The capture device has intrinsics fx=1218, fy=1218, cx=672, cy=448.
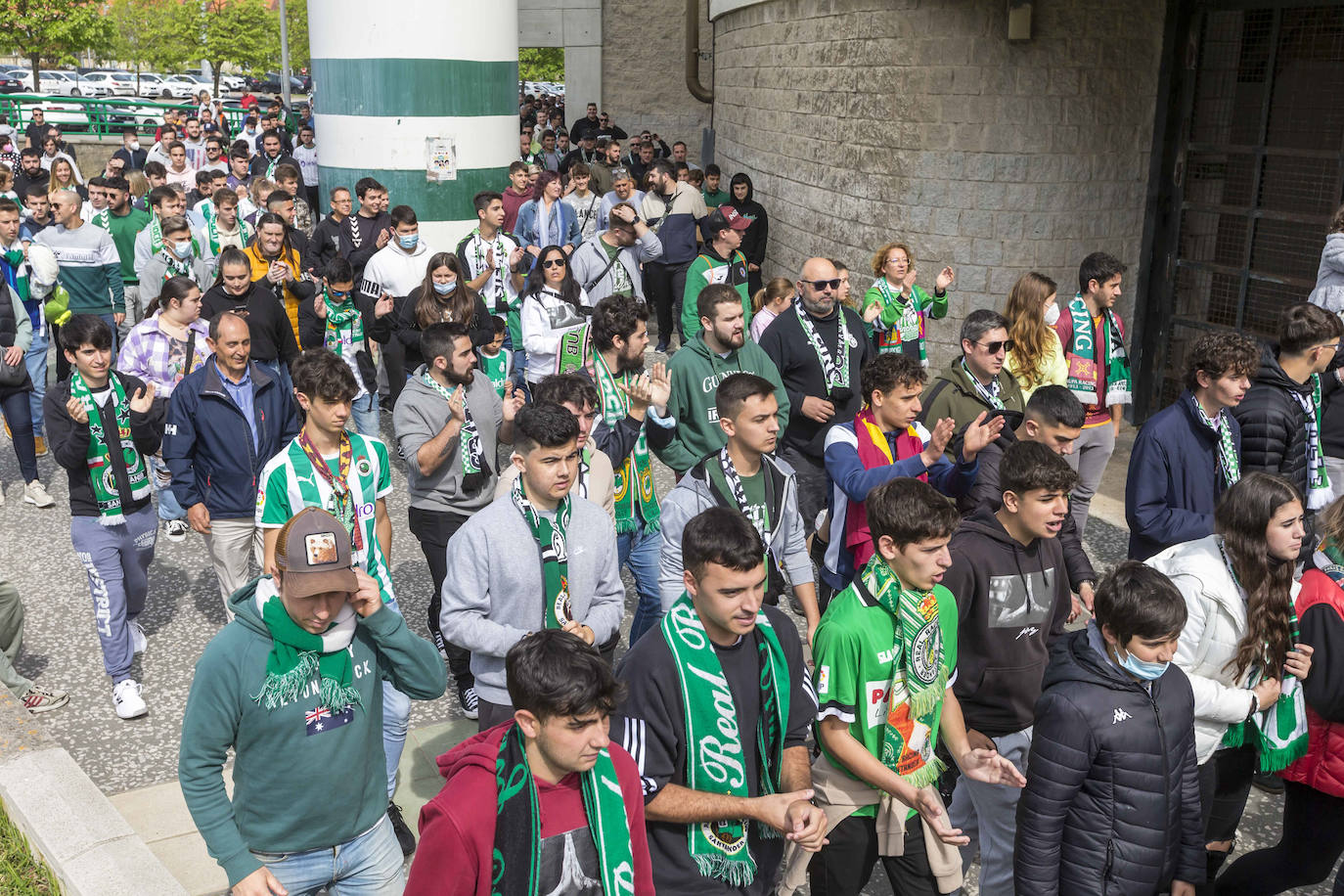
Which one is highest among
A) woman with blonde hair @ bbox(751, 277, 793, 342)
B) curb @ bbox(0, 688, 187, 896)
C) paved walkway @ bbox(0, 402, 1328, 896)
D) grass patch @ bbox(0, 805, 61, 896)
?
woman with blonde hair @ bbox(751, 277, 793, 342)

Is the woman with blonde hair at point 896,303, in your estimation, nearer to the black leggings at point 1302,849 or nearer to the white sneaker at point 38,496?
the black leggings at point 1302,849

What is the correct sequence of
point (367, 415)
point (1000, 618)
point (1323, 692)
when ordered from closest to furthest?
1. point (1323, 692)
2. point (1000, 618)
3. point (367, 415)

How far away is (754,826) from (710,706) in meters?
0.45

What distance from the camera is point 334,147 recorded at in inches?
523

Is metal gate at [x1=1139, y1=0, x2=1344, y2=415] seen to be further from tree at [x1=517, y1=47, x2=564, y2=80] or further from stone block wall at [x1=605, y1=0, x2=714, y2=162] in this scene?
tree at [x1=517, y1=47, x2=564, y2=80]

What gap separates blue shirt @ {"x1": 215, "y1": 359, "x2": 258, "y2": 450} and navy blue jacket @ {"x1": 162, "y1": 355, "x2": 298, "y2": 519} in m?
0.02

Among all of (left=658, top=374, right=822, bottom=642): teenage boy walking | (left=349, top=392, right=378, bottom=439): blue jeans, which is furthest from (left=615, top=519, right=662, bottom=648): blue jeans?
(left=349, top=392, right=378, bottom=439): blue jeans

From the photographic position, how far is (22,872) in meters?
4.71

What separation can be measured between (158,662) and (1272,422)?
19.9 feet

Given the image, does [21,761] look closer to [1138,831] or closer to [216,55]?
[1138,831]

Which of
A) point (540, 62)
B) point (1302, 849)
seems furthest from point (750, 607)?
point (540, 62)

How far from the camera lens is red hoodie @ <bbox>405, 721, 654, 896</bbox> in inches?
112

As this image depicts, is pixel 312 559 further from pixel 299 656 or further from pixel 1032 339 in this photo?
pixel 1032 339

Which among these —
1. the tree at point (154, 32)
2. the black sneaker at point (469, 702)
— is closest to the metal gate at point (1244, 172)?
the black sneaker at point (469, 702)
